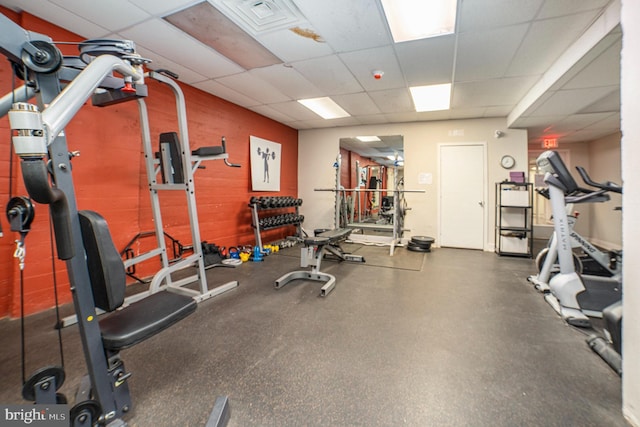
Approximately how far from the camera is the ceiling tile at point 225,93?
364 cm

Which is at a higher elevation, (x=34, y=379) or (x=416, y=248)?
(x=34, y=379)

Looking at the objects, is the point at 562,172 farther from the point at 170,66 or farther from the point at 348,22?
the point at 170,66

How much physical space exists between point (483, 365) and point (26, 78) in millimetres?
2675

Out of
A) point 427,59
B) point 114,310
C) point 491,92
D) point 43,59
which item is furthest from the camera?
point 491,92

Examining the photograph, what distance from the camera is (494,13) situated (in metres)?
2.12

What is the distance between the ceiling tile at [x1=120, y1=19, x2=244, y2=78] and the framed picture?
1.64m

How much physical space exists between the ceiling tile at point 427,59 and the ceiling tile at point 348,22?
31 centimetres

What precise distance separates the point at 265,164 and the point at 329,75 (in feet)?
7.42

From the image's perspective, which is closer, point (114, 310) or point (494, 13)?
point (114, 310)

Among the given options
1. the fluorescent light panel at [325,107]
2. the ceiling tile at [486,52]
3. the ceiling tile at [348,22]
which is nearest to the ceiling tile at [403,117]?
the fluorescent light panel at [325,107]

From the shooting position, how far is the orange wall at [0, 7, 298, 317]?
2174mm

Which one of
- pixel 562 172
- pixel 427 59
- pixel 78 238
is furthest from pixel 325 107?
pixel 78 238

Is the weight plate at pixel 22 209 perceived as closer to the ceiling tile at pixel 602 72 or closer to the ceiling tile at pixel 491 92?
the ceiling tile at pixel 602 72

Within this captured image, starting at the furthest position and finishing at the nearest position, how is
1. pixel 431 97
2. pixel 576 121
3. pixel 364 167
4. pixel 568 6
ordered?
pixel 364 167 → pixel 576 121 → pixel 431 97 → pixel 568 6
